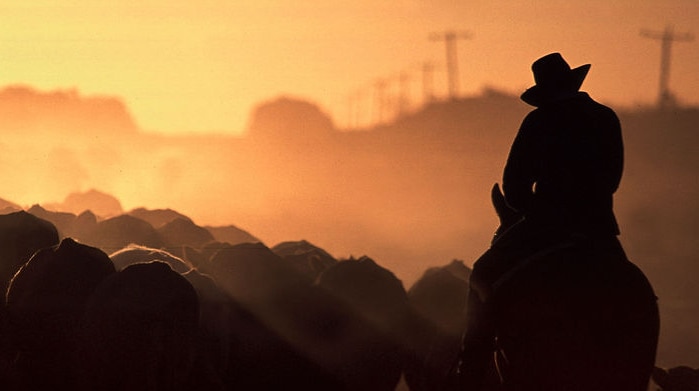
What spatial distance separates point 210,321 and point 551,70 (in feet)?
25.9

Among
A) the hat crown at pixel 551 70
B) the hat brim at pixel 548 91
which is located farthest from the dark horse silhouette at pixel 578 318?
the hat crown at pixel 551 70

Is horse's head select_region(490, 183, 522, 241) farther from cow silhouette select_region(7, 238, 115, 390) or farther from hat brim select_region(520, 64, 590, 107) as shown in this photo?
cow silhouette select_region(7, 238, 115, 390)

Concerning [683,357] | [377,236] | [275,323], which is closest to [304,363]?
[275,323]

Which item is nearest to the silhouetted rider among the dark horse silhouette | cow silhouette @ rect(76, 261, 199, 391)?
the dark horse silhouette

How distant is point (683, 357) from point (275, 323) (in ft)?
101

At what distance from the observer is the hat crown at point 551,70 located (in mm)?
9625

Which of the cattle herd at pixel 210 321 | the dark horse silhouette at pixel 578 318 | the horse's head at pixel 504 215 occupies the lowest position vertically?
the cattle herd at pixel 210 321

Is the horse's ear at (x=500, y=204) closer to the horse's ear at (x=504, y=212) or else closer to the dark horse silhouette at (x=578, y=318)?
the horse's ear at (x=504, y=212)

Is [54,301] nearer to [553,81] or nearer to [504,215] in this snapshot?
[504,215]

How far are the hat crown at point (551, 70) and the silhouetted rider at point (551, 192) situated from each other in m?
0.22

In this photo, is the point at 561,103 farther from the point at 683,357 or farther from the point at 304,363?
the point at 683,357

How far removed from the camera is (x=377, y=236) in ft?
354

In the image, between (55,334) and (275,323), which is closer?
(55,334)

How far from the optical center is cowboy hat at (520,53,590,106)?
9.61 metres
